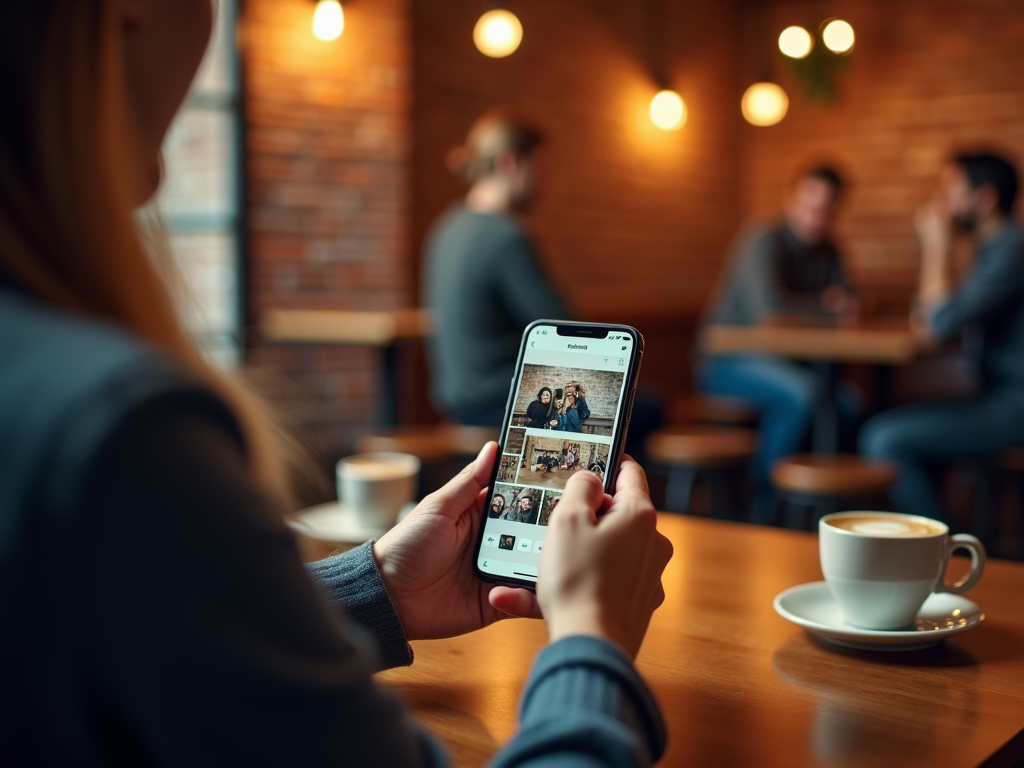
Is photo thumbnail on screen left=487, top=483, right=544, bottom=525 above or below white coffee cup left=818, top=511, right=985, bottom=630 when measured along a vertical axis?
above

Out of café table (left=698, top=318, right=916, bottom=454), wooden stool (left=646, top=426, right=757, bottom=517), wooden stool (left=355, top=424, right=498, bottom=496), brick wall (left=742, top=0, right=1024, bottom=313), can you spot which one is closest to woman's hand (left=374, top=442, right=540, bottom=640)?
wooden stool (left=355, top=424, right=498, bottom=496)

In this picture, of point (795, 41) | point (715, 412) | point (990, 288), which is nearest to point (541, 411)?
point (990, 288)

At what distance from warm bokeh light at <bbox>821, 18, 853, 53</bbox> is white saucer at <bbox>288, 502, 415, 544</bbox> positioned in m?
4.44

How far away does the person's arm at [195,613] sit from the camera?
40 centimetres

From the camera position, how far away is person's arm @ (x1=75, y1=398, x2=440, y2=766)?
40cm

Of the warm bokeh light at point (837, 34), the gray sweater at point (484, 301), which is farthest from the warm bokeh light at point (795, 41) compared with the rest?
the gray sweater at point (484, 301)

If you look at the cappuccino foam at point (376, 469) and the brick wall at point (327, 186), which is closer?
the cappuccino foam at point (376, 469)

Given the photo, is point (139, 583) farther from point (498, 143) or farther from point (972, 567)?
point (498, 143)

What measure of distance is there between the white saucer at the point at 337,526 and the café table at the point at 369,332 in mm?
2313

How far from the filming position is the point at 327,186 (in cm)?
452

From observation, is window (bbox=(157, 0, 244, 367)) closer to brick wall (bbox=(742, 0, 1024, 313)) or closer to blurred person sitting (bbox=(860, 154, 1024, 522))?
blurred person sitting (bbox=(860, 154, 1024, 522))

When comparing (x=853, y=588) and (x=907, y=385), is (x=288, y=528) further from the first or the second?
(x=907, y=385)

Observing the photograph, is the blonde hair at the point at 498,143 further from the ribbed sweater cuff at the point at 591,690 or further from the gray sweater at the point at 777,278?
the ribbed sweater cuff at the point at 591,690

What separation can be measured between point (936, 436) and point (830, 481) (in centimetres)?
57
